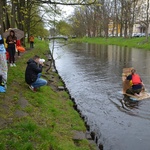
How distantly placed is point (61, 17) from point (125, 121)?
11800 millimetres

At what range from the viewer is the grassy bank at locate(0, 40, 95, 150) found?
17.5 ft

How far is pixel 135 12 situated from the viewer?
53.8m

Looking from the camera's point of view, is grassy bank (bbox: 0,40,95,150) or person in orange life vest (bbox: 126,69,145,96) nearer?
grassy bank (bbox: 0,40,95,150)

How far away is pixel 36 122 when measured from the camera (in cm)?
651

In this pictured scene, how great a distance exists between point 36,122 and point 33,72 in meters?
3.21

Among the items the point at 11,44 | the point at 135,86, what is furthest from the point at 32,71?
the point at 135,86

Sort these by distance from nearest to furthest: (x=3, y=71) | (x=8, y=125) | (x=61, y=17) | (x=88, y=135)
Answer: (x=8, y=125), (x=88, y=135), (x=3, y=71), (x=61, y=17)

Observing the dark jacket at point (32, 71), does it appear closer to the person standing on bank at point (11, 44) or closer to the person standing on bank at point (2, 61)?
the person standing on bank at point (2, 61)

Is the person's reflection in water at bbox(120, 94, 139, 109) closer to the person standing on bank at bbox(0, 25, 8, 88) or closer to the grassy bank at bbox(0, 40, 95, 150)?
the grassy bank at bbox(0, 40, 95, 150)

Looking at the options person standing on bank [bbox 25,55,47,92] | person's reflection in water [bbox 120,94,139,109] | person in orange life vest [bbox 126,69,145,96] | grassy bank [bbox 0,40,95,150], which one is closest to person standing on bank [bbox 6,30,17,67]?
grassy bank [bbox 0,40,95,150]

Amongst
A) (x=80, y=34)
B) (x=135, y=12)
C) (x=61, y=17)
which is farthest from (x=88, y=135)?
(x=80, y=34)

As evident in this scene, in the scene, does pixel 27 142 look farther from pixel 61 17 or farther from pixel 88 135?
pixel 61 17

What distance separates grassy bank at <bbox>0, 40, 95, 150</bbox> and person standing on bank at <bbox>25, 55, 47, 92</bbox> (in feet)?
0.97

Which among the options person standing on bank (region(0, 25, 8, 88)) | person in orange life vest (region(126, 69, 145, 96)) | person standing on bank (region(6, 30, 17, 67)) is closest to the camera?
person standing on bank (region(0, 25, 8, 88))
